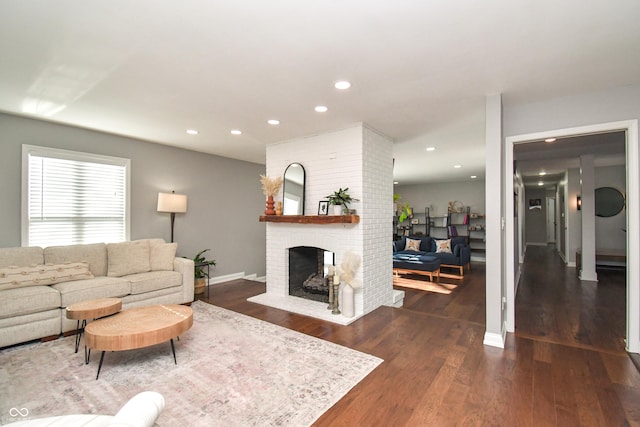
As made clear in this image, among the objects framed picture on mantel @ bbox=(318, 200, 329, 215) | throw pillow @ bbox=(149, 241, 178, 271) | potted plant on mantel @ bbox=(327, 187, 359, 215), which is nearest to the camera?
potted plant on mantel @ bbox=(327, 187, 359, 215)

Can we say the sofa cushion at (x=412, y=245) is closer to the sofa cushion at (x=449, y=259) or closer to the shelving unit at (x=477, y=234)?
the sofa cushion at (x=449, y=259)

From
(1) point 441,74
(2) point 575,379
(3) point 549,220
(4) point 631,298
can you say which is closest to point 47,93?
(1) point 441,74

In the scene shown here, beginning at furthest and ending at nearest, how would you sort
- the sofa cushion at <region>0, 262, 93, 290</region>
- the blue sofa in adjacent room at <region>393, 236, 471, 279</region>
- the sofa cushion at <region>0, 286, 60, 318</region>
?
1. the blue sofa in adjacent room at <region>393, 236, 471, 279</region>
2. the sofa cushion at <region>0, 262, 93, 290</region>
3. the sofa cushion at <region>0, 286, 60, 318</region>

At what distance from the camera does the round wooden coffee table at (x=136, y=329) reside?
2307 mm

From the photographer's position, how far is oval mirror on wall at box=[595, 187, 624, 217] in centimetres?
702

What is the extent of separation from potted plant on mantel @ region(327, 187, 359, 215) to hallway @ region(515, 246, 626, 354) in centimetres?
233

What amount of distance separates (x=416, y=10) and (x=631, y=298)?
3.12 meters

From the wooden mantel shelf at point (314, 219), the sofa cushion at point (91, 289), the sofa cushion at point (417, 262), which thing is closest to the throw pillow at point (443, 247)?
the sofa cushion at point (417, 262)

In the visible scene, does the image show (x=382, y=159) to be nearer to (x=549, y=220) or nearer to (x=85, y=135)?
(x=85, y=135)

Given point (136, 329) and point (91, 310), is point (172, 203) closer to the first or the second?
point (91, 310)

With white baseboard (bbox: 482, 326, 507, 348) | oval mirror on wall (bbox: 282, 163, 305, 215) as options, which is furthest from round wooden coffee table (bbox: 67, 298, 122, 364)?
white baseboard (bbox: 482, 326, 507, 348)

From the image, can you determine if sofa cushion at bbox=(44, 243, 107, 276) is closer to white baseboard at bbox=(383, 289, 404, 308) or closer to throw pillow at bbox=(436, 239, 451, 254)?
white baseboard at bbox=(383, 289, 404, 308)

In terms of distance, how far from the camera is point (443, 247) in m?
7.45

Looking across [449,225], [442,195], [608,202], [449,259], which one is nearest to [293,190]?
[449,259]
